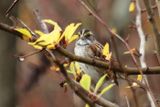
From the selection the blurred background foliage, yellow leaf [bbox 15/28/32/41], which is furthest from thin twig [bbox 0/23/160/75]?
the blurred background foliage

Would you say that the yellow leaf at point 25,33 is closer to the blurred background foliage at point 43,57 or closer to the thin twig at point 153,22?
the thin twig at point 153,22

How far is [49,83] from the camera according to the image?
321 inches

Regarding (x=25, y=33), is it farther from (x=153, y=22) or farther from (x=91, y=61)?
(x=153, y=22)

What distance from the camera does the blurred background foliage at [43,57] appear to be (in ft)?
14.0

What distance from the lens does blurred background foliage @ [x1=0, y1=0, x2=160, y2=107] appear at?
14.0 ft

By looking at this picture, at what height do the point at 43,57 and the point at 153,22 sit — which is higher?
the point at 153,22

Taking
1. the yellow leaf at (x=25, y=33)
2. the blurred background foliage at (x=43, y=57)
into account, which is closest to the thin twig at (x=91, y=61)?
the yellow leaf at (x=25, y=33)

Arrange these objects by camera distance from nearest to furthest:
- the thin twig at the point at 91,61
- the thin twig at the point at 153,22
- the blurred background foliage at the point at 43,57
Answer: the thin twig at the point at 91,61 → the thin twig at the point at 153,22 → the blurred background foliage at the point at 43,57

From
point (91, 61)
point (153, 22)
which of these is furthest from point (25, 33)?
point (153, 22)

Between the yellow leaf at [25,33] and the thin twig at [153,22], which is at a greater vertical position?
the yellow leaf at [25,33]

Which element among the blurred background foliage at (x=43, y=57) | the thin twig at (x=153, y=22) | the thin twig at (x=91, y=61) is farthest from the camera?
the blurred background foliage at (x=43, y=57)

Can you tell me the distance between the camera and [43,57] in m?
6.65

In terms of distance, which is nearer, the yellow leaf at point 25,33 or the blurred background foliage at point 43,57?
the yellow leaf at point 25,33

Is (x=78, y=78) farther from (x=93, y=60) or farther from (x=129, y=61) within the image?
(x=129, y=61)
